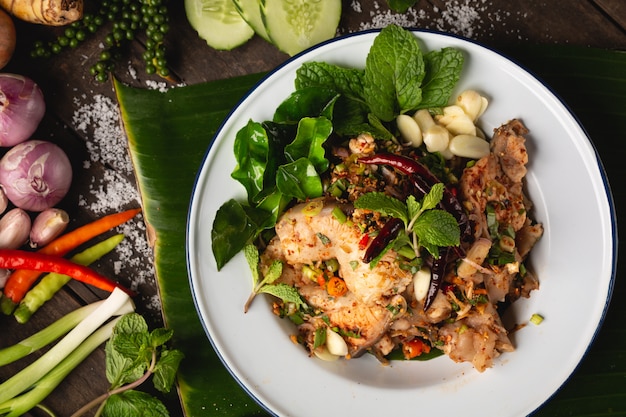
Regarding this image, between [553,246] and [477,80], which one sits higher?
[477,80]

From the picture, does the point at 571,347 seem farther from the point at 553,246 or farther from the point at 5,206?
the point at 5,206

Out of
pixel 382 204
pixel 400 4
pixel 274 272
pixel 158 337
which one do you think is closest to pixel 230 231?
pixel 274 272

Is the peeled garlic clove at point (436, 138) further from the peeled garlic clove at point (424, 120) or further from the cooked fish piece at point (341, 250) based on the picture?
the cooked fish piece at point (341, 250)

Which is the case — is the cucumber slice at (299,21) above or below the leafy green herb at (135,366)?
above

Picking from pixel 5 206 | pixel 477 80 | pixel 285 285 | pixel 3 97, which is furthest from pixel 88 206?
pixel 477 80

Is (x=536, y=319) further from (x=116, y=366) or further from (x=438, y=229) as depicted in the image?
(x=116, y=366)

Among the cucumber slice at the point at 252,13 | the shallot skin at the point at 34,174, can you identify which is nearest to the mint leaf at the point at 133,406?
the shallot skin at the point at 34,174
